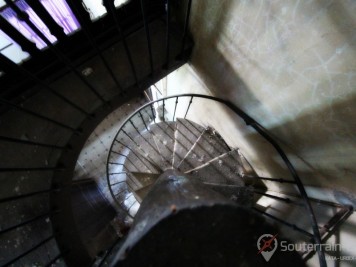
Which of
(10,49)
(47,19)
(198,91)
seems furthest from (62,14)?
(198,91)

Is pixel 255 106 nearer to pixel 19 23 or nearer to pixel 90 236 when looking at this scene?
pixel 19 23

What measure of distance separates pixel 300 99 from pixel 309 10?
664 millimetres

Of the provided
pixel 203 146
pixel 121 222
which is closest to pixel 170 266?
pixel 203 146

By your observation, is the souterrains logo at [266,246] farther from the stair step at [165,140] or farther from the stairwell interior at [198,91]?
the stair step at [165,140]

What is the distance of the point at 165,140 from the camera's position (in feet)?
13.5

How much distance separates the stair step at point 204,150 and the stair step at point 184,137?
0.27 feet

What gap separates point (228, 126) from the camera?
347 cm

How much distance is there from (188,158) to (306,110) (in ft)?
7.24

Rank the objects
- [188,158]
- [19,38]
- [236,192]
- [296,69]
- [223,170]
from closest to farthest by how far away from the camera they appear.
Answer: [296,69], [19,38], [236,192], [223,170], [188,158]

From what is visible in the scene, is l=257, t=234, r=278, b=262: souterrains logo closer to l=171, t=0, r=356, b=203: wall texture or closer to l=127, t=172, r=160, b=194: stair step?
l=171, t=0, r=356, b=203: wall texture

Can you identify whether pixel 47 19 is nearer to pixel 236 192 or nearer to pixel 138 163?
pixel 138 163

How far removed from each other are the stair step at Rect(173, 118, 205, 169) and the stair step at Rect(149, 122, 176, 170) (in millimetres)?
106

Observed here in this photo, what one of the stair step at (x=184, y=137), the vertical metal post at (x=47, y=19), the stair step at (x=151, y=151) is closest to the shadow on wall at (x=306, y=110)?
the stair step at (x=184, y=137)

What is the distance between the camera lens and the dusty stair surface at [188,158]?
3588 millimetres
